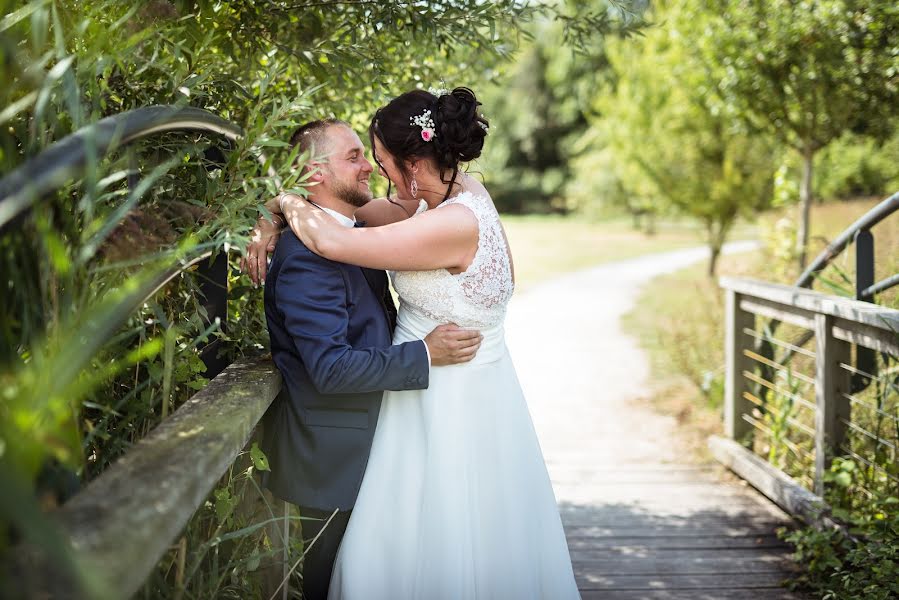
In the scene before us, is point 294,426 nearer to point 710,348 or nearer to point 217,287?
point 217,287

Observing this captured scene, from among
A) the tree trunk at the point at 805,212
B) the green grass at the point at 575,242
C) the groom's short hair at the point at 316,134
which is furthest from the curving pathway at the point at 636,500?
the green grass at the point at 575,242

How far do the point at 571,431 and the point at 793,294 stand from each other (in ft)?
9.38

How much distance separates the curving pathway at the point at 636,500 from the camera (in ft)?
12.5

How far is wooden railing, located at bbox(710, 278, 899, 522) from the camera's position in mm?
3883

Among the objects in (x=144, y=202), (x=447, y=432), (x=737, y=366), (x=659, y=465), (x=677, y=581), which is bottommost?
(x=659, y=465)

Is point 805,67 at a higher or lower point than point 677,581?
higher

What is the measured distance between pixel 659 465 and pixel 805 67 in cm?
437

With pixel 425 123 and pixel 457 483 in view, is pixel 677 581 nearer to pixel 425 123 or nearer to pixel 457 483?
pixel 457 483

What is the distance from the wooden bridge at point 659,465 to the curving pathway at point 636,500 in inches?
0.5

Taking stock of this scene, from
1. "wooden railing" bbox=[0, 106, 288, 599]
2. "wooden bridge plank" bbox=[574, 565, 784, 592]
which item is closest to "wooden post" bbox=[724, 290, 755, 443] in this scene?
"wooden bridge plank" bbox=[574, 565, 784, 592]

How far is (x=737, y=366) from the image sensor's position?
5.56 meters

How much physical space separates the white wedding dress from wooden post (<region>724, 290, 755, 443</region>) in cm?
306

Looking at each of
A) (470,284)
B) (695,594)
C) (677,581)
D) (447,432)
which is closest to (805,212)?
(677,581)

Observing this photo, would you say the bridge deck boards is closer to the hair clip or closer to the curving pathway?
the curving pathway
